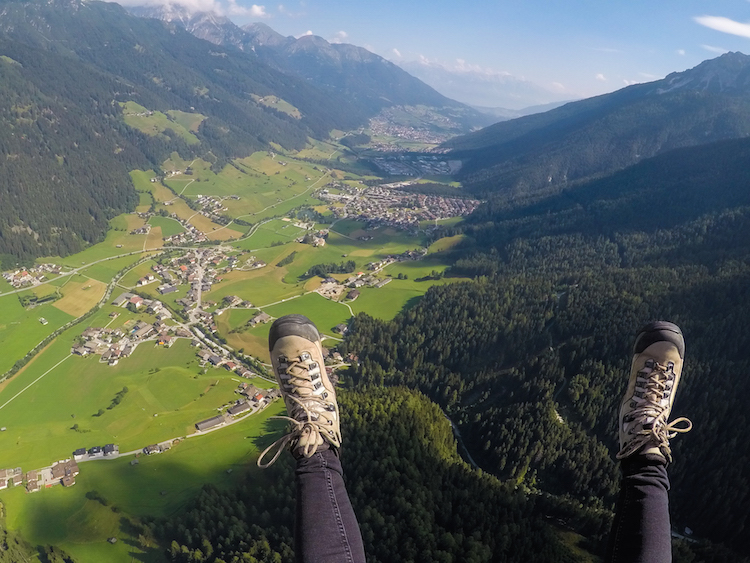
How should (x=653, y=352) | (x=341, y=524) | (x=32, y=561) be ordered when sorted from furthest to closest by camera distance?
(x=32, y=561), (x=653, y=352), (x=341, y=524)

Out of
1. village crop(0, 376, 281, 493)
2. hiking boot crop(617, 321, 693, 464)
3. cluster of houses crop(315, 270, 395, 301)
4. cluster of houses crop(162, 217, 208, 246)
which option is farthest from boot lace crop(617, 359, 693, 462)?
cluster of houses crop(162, 217, 208, 246)

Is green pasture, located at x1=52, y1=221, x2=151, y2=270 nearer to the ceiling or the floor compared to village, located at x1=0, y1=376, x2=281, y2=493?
nearer to the ceiling

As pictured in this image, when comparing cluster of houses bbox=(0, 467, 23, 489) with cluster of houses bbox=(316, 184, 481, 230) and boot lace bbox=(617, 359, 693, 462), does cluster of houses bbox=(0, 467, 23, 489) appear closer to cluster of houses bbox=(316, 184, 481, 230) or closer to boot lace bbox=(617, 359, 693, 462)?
boot lace bbox=(617, 359, 693, 462)

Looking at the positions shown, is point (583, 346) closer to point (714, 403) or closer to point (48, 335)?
point (714, 403)

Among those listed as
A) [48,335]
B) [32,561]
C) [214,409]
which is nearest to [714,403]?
[214,409]

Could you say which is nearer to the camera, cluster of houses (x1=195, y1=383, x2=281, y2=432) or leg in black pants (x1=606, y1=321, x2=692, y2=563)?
leg in black pants (x1=606, y1=321, x2=692, y2=563)

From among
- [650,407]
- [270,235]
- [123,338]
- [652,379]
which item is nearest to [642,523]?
[650,407]

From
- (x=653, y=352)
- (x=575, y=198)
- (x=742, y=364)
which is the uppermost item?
(x=575, y=198)
